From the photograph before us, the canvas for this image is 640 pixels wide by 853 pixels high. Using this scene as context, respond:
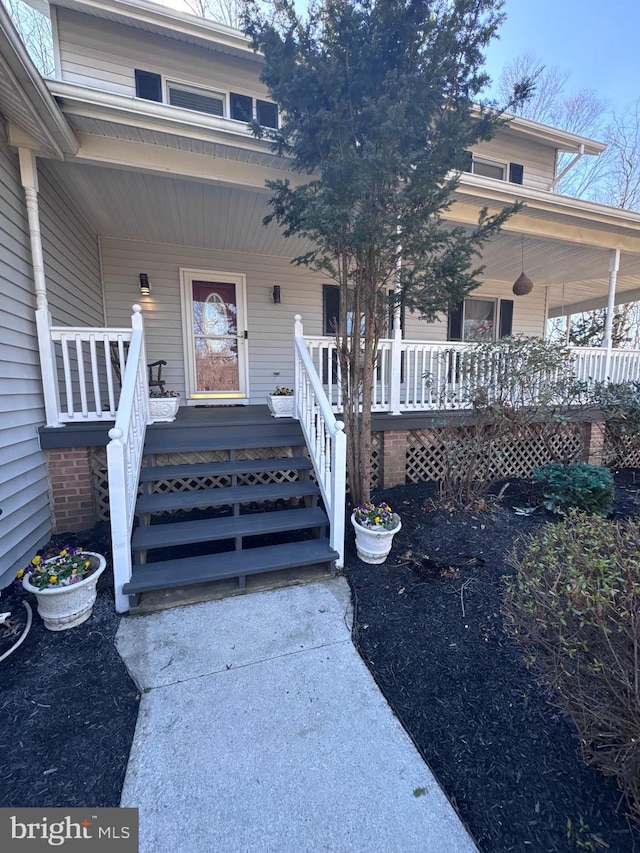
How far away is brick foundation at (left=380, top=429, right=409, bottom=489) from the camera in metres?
4.84

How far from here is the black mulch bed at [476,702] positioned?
143cm

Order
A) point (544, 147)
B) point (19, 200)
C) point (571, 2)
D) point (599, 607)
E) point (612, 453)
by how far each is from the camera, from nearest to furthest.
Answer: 1. point (599, 607)
2. point (19, 200)
3. point (612, 453)
4. point (544, 147)
5. point (571, 2)

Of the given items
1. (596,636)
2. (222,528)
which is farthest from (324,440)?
(596,636)

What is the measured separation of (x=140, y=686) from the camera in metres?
2.03

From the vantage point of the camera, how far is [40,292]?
3520mm

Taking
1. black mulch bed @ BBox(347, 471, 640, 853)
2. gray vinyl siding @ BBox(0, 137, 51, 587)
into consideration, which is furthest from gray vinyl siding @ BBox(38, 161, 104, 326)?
black mulch bed @ BBox(347, 471, 640, 853)

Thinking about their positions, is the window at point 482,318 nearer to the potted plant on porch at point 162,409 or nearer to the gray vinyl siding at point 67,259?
the potted plant on porch at point 162,409

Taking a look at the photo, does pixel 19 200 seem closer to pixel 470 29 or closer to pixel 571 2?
pixel 470 29

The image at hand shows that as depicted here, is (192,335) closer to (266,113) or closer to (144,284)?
(144,284)

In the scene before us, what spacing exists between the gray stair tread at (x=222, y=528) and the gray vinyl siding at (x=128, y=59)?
5747mm

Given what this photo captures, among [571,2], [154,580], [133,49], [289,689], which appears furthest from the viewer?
[571,2]

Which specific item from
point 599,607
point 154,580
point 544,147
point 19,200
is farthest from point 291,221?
point 544,147

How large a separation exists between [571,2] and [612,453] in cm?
1242

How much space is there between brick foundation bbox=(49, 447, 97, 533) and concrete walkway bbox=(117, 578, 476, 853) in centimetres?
164
